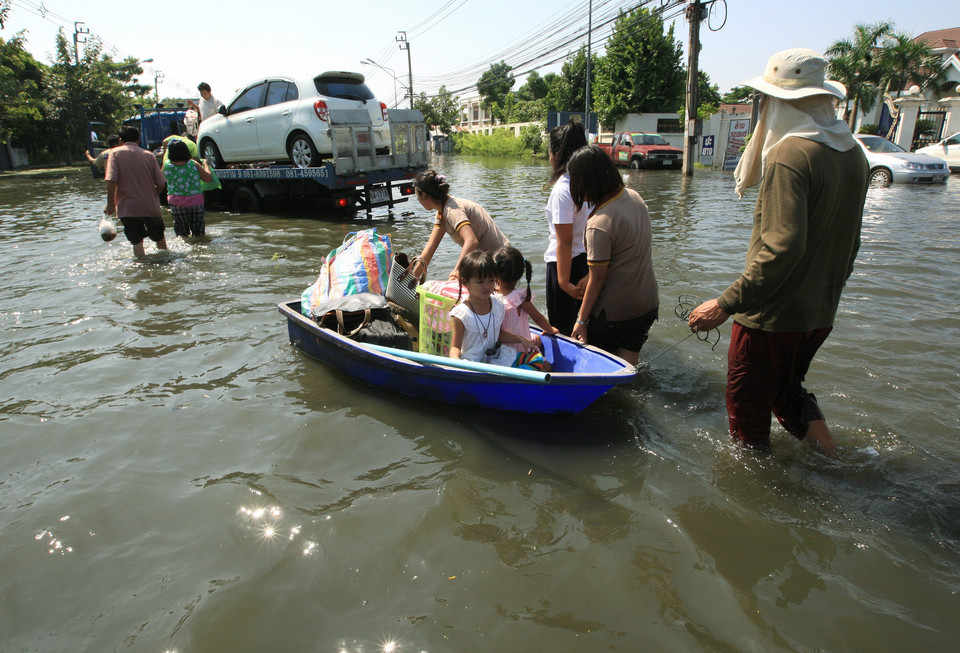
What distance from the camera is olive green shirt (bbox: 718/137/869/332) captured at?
2.40 m

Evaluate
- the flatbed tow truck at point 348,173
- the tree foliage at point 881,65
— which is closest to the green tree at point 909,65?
the tree foliage at point 881,65

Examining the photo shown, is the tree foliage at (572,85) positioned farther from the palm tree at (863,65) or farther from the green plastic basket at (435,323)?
the green plastic basket at (435,323)

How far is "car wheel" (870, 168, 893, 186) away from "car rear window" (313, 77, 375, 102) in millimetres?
13783

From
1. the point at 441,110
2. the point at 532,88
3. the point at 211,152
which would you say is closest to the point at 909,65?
the point at 211,152

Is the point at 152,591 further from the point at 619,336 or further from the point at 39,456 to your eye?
the point at 619,336

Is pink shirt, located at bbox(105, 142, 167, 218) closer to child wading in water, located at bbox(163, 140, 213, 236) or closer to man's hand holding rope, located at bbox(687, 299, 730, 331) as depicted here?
child wading in water, located at bbox(163, 140, 213, 236)

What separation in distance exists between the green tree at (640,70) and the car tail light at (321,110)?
28.5 m

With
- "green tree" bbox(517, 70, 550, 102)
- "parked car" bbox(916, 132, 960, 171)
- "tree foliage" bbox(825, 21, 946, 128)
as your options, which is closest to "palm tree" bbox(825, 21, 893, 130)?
"tree foliage" bbox(825, 21, 946, 128)

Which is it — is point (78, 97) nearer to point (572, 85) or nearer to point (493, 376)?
point (572, 85)

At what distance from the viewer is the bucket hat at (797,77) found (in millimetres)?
2428

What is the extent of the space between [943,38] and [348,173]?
1637 inches

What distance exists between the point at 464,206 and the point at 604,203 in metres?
1.11

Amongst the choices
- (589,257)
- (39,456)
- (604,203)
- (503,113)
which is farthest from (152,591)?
(503,113)

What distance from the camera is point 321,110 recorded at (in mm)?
10562
